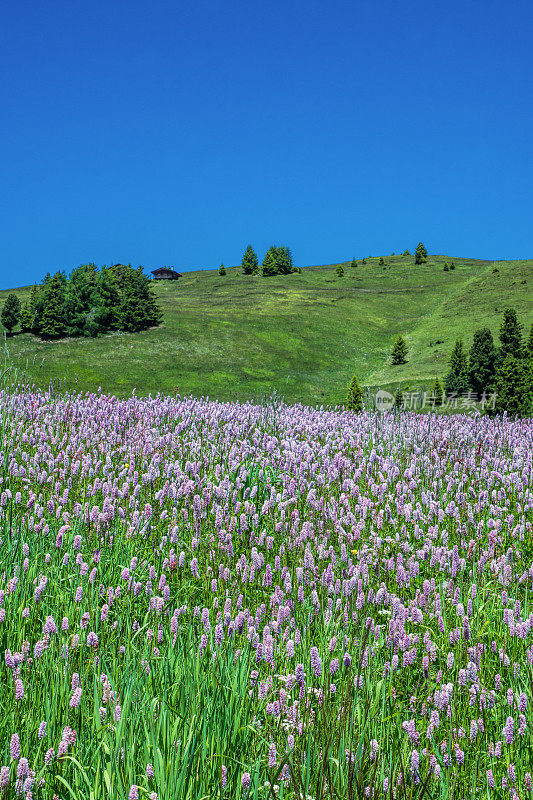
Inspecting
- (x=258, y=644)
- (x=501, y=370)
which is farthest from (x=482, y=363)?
(x=258, y=644)

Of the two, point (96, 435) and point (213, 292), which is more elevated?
point (213, 292)

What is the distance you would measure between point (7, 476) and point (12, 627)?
372cm

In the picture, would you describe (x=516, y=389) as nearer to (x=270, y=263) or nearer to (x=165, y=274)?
(x=270, y=263)

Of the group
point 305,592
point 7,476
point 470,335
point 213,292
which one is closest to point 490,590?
point 305,592

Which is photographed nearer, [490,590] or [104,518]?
[490,590]

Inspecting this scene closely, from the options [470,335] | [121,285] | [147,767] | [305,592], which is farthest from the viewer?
[470,335]

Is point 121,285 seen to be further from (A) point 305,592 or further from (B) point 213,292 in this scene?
(A) point 305,592

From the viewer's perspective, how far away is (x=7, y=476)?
260 inches

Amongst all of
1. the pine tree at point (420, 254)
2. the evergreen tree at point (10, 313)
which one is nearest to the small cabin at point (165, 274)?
the pine tree at point (420, 254)

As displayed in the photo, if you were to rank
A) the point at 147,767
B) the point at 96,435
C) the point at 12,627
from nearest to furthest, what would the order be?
the point at 147,767, the point at 12,627, the point at 96,435

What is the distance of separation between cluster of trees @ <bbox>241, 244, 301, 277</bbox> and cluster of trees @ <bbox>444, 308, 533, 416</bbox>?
7888 cm

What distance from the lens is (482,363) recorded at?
140ft

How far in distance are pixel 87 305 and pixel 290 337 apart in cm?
2036

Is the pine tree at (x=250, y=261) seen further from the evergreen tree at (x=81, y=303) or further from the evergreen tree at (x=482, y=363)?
the evergreen tree at (x=482, y=363)
